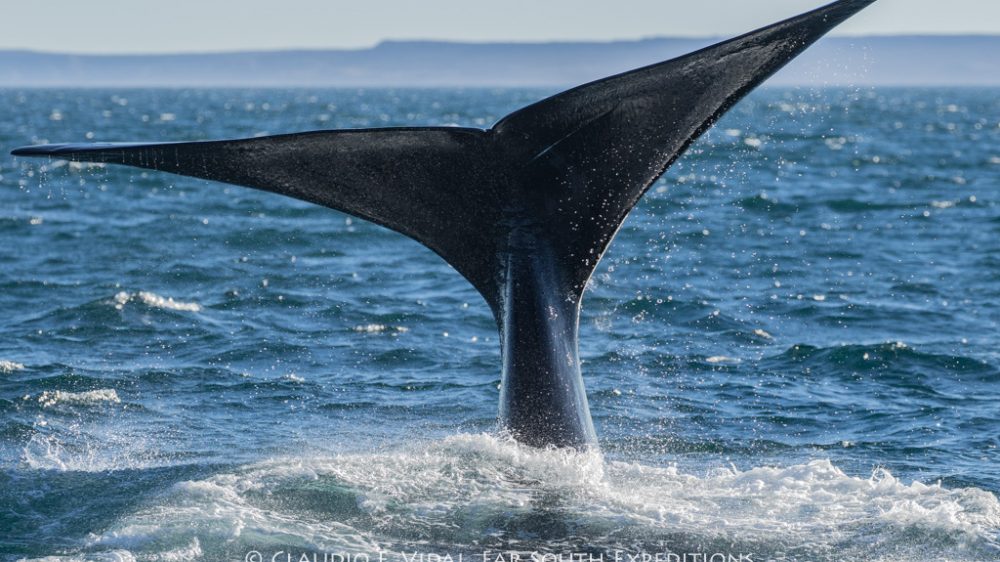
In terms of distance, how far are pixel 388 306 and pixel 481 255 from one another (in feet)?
25.5

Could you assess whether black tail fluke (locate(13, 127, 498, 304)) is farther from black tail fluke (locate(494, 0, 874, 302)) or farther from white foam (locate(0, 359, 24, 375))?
white foam (locate(0, 359, 24, 375))

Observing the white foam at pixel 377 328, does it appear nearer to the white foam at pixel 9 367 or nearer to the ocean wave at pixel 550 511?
the white foam at pixel 9 367

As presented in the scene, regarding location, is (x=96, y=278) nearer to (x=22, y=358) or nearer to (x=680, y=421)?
(x=22, y=358)

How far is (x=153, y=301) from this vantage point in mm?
14562

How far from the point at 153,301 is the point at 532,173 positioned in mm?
8805

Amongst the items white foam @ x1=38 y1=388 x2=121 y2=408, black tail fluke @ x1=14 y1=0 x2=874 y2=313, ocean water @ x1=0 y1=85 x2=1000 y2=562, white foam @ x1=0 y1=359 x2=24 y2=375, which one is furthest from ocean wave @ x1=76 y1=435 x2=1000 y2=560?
white foam @ x1=0 y1=359 x2=24 y2=375

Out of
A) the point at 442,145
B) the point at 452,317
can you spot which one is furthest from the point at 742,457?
the point at 452,317

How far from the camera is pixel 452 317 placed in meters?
14.4

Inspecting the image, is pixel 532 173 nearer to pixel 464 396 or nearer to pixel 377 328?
pixel 464 396

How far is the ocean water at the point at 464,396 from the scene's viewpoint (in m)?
7.09

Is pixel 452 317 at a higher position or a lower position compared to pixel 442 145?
lower

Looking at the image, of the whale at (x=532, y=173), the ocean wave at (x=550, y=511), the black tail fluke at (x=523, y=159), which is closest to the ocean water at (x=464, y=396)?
the ocean wave at (x=550, y=511)

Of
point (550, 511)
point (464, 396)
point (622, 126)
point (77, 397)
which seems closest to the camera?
point (622, 126)

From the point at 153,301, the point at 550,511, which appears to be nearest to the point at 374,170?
the point at 550,511
